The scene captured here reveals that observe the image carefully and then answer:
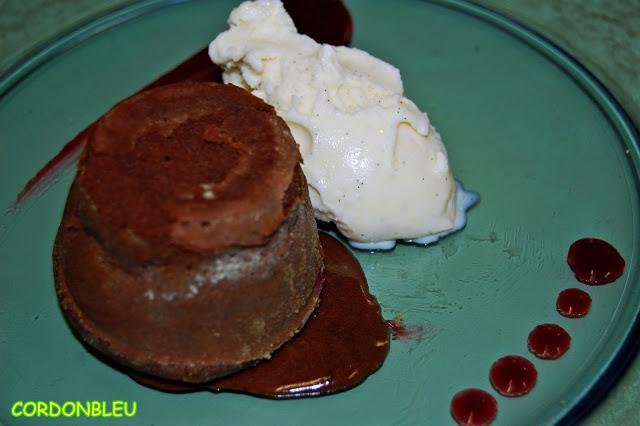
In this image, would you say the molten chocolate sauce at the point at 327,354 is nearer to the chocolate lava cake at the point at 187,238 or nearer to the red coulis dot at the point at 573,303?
the chocolate lava cake at the point at 187,238

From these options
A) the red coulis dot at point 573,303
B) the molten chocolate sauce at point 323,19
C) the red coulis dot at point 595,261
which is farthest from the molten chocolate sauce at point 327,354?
the molten chocolate sauce at point 323,19

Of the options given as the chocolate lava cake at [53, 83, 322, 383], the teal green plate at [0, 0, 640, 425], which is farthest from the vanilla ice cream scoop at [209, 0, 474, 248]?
the chocolate lava cake at [53, 83, 322, 383]

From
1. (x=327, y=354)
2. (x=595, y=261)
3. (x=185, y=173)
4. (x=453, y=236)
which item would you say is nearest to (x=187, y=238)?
(x=185, y=173)

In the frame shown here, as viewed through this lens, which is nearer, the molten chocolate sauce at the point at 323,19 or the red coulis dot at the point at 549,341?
the red coulis dot at the point at 549,341

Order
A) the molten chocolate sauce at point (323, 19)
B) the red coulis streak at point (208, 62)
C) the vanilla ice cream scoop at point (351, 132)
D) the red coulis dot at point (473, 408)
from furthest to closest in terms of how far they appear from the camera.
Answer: the molten chocolate sauce at point (323, 19), the red coulis streak at point (208, 62), the vanilla ice cream scoop at point (351, 132), the red coulis dot at point (473, 408)

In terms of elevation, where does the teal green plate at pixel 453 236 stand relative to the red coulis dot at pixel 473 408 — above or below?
above

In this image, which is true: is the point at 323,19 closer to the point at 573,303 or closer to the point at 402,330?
the point at 402,330

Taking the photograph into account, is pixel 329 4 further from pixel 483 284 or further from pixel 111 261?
pixel 111 261
